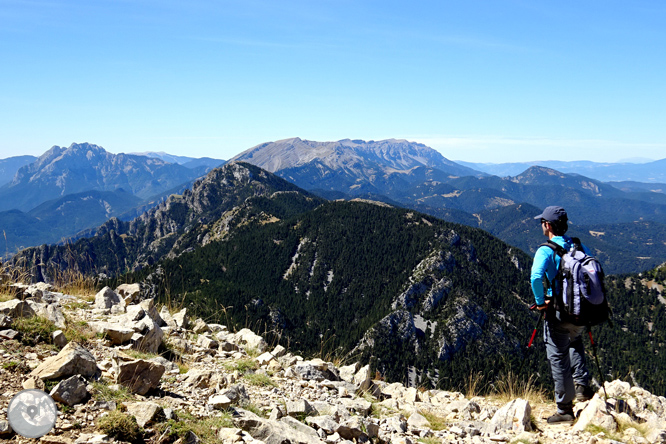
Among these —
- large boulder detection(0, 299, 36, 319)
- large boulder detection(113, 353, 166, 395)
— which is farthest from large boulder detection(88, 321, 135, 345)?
large boulder detection(113, 353, 166, 395)

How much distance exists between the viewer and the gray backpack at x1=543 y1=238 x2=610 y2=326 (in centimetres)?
720

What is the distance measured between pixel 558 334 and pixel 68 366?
30.6ft

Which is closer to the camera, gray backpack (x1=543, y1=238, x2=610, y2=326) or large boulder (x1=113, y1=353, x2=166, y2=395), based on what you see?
large boulder (x1=113, y1=353, x2=166, y2=395)

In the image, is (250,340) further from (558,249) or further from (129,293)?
(558,249)

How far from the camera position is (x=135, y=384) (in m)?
6.29

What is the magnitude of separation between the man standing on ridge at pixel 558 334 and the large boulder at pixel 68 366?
27.4ft

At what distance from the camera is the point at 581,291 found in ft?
23.8

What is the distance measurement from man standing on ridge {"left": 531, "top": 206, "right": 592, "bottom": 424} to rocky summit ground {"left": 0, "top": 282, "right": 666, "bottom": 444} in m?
0.42

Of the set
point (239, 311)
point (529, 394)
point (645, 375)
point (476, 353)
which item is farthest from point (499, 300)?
point (529, 394)

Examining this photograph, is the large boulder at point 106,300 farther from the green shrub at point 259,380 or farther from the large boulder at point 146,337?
the green shrub at point 259,380

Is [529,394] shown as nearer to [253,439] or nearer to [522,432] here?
[522,432]

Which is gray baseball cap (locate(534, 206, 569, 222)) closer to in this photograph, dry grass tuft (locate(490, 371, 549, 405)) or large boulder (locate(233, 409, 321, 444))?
dry grass tuft (locate(490, 371, 549, 405))

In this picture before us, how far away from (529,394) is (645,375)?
196 metres

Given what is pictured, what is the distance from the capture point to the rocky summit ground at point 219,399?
5.38m
